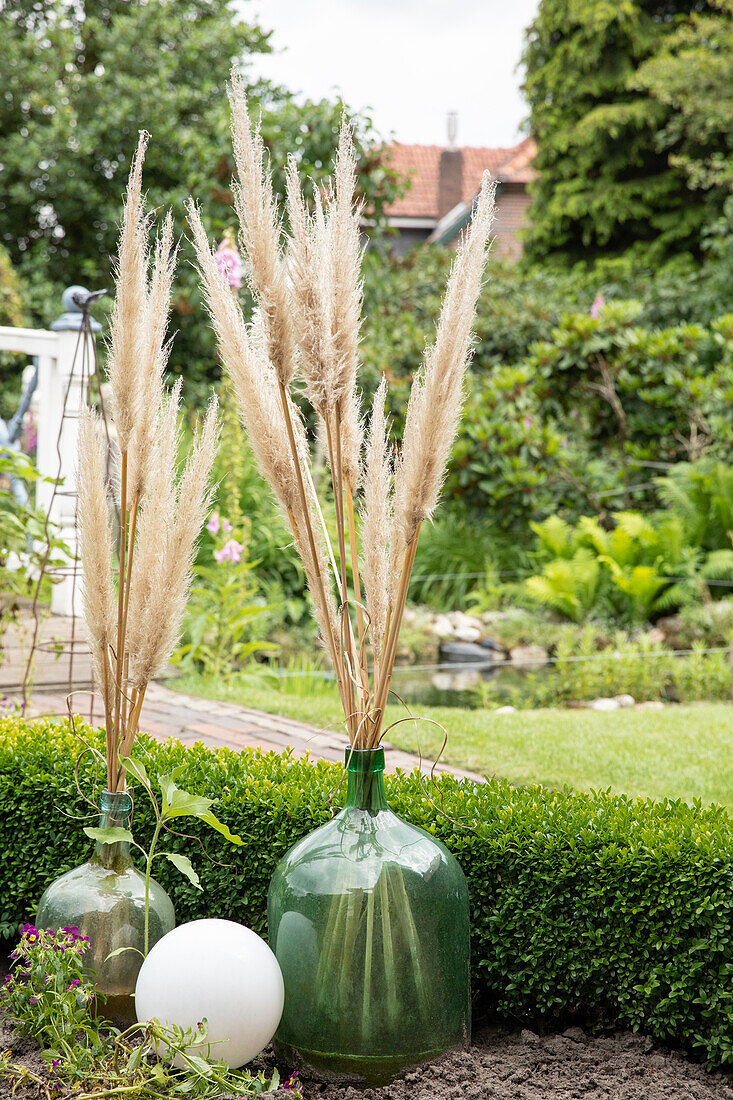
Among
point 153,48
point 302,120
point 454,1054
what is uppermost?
point 153,48

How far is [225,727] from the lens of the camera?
4.11 meters

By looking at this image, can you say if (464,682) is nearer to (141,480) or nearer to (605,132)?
(141,480)

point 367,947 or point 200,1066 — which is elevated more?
point 367,947

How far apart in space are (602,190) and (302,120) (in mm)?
8178

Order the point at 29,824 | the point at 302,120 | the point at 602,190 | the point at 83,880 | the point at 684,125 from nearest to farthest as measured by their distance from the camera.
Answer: the point at 83,880, the point at 29,824, the point at 302,120, the point at 684,125, the point at 602,190

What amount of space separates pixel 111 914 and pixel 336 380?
1.14m

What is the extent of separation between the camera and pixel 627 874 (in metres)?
2.02


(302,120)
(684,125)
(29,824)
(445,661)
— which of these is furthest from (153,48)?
(29,824)

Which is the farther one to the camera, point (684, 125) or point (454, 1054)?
point (684, 125)

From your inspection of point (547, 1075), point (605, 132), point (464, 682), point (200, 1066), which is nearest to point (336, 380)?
point (200, 1066)

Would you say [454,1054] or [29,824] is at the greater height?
[29,824]

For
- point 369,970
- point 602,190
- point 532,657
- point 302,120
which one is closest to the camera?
point 369,970

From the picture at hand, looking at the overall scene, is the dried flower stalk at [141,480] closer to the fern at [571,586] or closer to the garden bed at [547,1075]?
the garden bed at [547,1075]

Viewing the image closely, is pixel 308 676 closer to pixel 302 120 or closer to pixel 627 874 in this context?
pixel 627 874
